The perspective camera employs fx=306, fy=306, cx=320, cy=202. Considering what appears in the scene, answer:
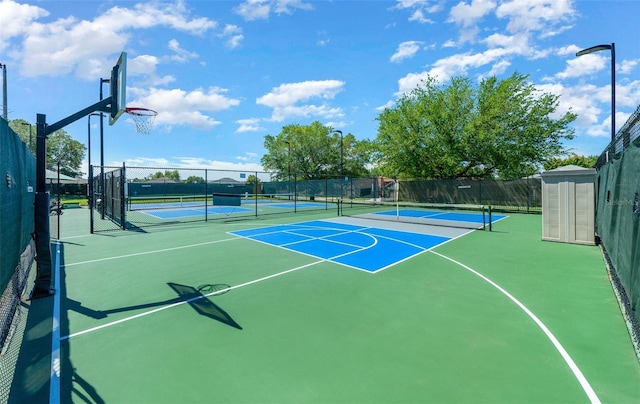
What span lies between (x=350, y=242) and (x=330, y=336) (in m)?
6.56

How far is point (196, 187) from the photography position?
36938 mm

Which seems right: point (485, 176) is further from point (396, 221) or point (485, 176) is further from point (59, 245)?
point (59, 245)

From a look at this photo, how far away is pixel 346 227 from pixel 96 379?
11559 mm

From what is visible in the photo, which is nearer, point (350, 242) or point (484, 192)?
point (350, 242)

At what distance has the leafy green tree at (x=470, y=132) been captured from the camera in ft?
77.5

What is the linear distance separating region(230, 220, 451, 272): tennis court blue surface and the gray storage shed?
11.3 ft

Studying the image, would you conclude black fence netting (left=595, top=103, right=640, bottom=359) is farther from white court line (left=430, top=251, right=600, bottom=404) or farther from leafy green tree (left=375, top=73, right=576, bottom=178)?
leafy green tree (left=375, top=73, right=576, bottom=178)

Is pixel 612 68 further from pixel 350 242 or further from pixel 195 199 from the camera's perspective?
pixel 195 199

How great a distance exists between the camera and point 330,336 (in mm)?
4121

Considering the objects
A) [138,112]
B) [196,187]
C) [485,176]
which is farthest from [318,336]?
[196,187]

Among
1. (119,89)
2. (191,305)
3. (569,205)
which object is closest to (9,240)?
(191,305)

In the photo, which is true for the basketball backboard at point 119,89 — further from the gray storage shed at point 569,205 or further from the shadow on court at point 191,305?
the gray storage shed at point 569,205

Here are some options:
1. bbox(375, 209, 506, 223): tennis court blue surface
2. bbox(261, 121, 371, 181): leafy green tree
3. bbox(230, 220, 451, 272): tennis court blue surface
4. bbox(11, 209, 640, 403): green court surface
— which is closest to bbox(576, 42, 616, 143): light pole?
bbox(11, 209, 640, 403): green court surface

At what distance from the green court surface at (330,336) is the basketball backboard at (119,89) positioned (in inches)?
149
